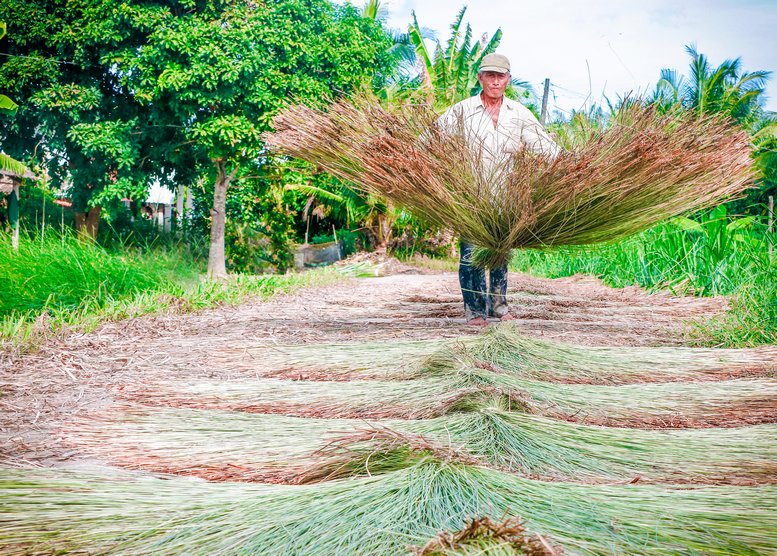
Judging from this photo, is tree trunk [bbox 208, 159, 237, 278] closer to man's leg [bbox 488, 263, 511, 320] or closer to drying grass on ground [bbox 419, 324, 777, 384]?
man's leg [bbox 488, 263, 511, 320]

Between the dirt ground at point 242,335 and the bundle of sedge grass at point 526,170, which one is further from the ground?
the bundle of sedge grass at point 526,170

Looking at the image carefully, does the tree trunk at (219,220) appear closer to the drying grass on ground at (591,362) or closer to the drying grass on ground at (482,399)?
the drying grass on ground at (591,362)

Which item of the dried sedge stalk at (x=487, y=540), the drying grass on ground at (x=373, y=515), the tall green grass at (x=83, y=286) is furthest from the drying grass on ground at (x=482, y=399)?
the tall green grass at (x=83, y=286)

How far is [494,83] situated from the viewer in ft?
12.8

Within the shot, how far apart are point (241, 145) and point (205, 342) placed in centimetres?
899

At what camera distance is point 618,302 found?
5977 millimetres

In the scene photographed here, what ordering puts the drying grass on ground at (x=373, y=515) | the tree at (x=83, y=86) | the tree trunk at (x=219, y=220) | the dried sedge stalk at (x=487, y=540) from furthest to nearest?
the tree trunk at (x=219, y=220) → the tree at (x=83, y=86) → the drying grass on ground at (x=373, y=515) → the dried sedge stalk at (x=487, y=540)

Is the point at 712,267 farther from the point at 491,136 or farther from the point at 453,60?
the point at 453,60

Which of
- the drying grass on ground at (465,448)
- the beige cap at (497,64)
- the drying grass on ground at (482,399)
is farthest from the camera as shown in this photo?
the beige cap at (497,64)

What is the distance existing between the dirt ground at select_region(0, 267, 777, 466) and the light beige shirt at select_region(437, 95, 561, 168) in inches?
42.1

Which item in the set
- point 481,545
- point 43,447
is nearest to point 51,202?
point 43,447

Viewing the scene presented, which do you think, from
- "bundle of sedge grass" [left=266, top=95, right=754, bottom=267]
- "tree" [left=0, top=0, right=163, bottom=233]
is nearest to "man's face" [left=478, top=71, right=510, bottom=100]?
"bundle of sedge grass" [left=266, top=95, right=754, bottom=267]

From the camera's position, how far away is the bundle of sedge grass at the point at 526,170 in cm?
337

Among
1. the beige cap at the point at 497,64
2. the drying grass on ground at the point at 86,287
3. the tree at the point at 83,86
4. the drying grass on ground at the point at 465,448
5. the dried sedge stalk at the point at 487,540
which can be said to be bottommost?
the drying grass on ground at the point at 465,448
